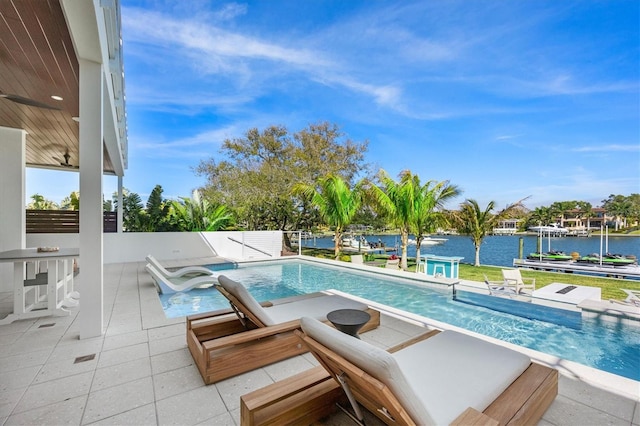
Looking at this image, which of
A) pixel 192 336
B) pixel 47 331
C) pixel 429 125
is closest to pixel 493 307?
pixel 192 336

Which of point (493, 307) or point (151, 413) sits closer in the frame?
point (151, 413)

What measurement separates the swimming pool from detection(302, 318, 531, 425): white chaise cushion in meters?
2.85

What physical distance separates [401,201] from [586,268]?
1068 centimetres

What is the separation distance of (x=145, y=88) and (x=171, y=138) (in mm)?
6956

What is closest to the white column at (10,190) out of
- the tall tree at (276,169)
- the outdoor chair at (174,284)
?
the outdoor chair at (174,284)

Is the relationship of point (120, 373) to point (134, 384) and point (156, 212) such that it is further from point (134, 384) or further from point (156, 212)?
point (156, 212)

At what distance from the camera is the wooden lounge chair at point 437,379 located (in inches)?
57.1

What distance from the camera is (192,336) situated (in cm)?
321

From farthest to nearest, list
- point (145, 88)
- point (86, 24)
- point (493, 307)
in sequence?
1. point (145, 88)
2. point (493, 307)
3. point (86, 24)

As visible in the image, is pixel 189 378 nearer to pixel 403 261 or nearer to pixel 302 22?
pixel 403 261

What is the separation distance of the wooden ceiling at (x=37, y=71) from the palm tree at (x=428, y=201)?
10203 mm

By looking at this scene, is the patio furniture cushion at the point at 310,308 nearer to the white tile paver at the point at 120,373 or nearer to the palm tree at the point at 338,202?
the white tile paver at the point at 120,373

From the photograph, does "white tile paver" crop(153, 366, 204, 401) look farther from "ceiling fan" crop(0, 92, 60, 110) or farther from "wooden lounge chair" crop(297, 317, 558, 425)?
"ceiling fan" crop(0, 92, 60, 110)

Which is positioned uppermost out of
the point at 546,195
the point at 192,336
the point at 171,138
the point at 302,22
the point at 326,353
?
the point at 302,22
